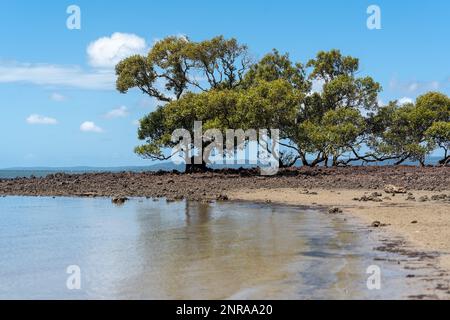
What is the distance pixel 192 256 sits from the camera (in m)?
12.7

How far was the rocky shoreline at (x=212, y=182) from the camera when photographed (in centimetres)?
3100

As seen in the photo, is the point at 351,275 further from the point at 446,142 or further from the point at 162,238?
the point at 446,142

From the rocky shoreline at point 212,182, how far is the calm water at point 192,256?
28.7 feet

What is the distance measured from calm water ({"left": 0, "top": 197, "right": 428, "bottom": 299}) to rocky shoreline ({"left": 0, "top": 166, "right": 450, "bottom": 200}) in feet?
28.7

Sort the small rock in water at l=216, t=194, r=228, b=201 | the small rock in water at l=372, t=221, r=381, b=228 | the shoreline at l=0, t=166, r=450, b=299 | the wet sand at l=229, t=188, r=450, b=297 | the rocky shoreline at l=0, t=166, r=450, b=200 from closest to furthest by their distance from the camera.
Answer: the wet sand at l=229, t=188, r=450, b=297
the shoreline at l=0, t=166, r=450, b=299
the small rock in water at l=372, t=221, r=381, b=228
the small rock in water at l=216, t=194, r=228, b=201
the rocky shoreline at l=0, t=166, r=450, b=200

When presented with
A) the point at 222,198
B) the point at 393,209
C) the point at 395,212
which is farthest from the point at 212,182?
the point at 395,212

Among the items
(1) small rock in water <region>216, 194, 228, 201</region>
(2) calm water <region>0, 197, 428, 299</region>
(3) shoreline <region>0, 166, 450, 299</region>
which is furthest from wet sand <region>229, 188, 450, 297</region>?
(2) calm water <region>0, 197, 428, 299</region>

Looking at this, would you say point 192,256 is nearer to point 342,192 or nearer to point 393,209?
point 393,209

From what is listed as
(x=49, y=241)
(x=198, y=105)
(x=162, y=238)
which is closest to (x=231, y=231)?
(x=162, y=238)

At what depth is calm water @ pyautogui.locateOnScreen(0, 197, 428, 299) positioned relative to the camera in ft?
31.3

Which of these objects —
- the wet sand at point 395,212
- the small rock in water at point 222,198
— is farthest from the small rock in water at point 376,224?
the small rock in water at point 222,198

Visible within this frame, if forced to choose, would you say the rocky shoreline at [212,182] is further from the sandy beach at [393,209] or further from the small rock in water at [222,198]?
the sandy beach at [393,209]

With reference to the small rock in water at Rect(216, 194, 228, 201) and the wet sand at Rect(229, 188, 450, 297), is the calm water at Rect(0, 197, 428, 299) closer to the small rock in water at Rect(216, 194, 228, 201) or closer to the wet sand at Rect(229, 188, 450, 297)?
the wet sand at Rect(229, 188, 450, 297)

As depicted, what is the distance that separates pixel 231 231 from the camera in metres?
16.6
